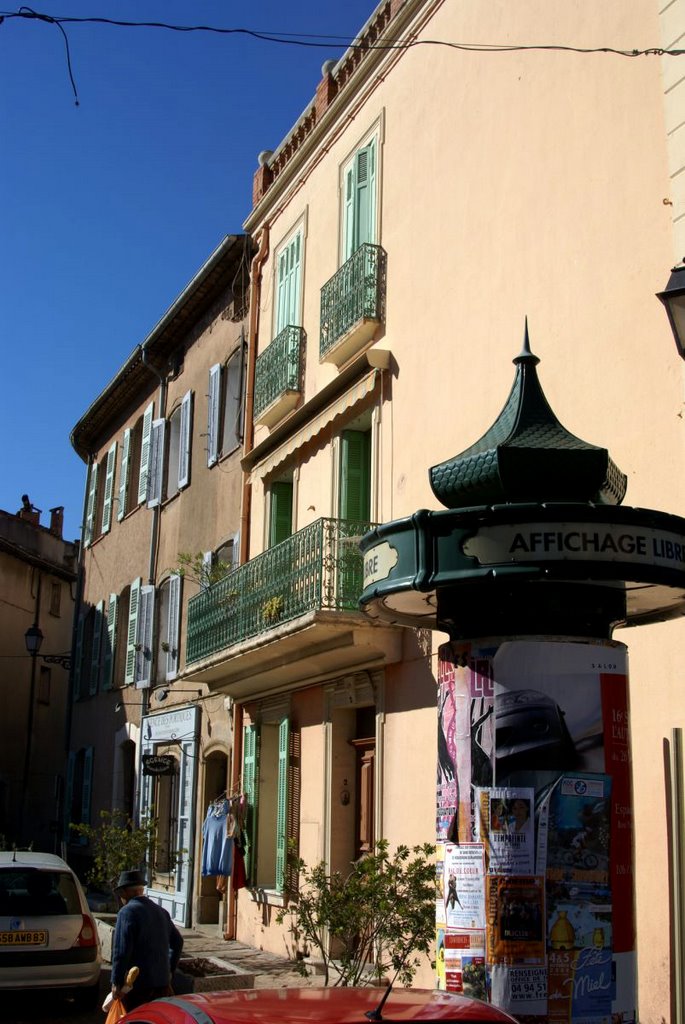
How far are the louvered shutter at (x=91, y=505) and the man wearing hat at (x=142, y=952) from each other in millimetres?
20201


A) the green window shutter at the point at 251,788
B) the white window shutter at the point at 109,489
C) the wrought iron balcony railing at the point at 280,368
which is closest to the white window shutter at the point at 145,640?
the white window shutter at the point at 109,489

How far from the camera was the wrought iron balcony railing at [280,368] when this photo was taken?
615 inches

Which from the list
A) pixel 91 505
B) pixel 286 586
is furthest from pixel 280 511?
pixel 91 505

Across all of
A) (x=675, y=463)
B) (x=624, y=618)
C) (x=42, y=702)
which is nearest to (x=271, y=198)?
(x=675, y=463)

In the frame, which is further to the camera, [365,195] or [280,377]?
[280,377]

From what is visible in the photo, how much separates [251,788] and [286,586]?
3.61 m

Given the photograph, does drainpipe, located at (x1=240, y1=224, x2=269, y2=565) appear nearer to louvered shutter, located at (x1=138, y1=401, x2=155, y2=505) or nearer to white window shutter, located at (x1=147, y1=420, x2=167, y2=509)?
white window shutter, located at (x1=147, y1=420, x2=167, y2=509)

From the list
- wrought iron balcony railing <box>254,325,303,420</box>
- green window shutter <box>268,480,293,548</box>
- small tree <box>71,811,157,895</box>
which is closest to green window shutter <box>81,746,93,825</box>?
small tree <box>71,811,157,895</box>

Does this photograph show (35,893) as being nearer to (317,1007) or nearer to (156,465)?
(317,1007)

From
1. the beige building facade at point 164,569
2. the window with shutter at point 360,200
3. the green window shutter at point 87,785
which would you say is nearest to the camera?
the window with shutter at point 360,200

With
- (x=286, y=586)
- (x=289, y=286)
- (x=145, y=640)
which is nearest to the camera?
(x=286, y=586)

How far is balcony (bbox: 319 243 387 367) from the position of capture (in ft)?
44.2

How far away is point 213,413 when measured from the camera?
19094 millimetres

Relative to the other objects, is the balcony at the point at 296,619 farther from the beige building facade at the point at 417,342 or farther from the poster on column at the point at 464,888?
the poster on column at the point at 464,888
